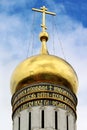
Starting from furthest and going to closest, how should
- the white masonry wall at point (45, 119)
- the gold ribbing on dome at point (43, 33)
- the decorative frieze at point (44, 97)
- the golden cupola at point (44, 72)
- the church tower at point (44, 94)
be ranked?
the gold ribbing on dome at point (43, 33) < the golden cupola at point (44, 72) < the decorative frieze at point (44, 97) < the church tower at point (44, 94) < the white masonry wall at point (45, 119)

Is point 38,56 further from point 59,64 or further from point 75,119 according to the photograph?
point 75,119

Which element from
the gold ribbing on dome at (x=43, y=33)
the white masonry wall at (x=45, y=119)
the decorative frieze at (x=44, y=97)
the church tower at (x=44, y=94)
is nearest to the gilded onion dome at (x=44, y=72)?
the church tower at (x=44, y=94)

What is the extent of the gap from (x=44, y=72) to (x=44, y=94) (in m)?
0.68

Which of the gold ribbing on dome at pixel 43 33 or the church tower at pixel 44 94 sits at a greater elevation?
the gold ribbing on dome at pixel 43 33

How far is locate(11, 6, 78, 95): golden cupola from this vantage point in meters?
23.4

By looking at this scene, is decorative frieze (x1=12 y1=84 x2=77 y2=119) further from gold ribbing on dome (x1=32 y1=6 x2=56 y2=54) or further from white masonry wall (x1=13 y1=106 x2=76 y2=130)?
gold ribbing on dome (x1=32 y1=6 x2=56 y2=54)

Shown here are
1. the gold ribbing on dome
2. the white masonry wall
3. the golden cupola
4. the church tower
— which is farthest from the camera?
the gold ribbing on dome

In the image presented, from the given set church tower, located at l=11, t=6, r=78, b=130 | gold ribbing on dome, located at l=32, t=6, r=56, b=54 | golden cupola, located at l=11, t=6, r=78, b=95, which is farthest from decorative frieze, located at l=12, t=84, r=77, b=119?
gold ribbing on dome, located at l=32, t=6, r=56, b=54

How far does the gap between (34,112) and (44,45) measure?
9.69ft

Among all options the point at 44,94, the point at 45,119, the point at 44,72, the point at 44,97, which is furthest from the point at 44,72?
the point at 45,119

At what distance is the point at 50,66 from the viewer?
2355 centimetres

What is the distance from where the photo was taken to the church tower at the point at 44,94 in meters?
22.8

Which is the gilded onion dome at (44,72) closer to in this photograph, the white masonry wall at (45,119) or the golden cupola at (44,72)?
the golden cupola at (44,72)

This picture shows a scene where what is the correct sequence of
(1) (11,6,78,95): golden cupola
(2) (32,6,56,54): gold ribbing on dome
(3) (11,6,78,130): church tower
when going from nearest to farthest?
(3) (11,6,78,130): church tower → (1) (11,6,78,95): golden cupola → (2) (32,6,56,54): gold ribbing on dome
